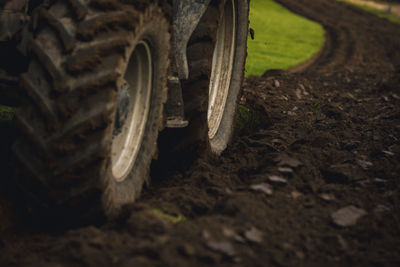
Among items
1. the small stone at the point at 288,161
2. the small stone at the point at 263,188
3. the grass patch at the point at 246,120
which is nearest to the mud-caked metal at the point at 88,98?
the small stone at the point at 263,188

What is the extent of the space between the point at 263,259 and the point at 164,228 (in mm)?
499

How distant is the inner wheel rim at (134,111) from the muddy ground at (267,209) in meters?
0.30

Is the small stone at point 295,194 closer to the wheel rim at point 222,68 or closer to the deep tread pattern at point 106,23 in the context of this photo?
the wheel rim at point 222,68

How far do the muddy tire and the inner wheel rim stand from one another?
1.15ft

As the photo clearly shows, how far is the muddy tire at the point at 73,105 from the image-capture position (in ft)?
7.88

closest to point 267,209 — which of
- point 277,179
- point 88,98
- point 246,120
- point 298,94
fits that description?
point 277,179

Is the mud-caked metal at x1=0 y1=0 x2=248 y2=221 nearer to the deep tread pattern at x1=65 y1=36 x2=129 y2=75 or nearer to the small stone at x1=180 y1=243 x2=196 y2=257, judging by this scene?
the deep tread pattern at x1=65 y1=36 x2=129 y2=75

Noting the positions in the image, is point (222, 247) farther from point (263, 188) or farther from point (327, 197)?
point (327, 197)

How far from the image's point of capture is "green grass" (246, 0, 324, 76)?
39.8 ft

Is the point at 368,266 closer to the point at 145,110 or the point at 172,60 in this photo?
the point at 145,110

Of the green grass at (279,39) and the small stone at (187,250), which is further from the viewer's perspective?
the green grass at (279,39)

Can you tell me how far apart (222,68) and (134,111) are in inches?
68.0

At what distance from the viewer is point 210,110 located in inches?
183

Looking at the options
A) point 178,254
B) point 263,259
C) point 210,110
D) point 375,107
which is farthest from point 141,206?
point 375,107
